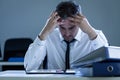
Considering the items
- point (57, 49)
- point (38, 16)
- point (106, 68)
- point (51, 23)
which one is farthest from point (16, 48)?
point (106, 68)

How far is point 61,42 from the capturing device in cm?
180

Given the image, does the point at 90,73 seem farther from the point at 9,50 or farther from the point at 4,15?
the point at 4,15

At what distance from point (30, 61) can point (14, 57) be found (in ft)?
7.53

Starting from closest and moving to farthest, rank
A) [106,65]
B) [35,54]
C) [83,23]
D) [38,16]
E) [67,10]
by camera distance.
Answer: [106,65]
[67,10]
[83,23]
[35,54]
[38,16]

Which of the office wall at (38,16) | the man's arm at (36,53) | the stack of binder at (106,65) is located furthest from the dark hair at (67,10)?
the office wall at (38,16)

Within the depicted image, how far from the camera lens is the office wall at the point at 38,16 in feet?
14.3

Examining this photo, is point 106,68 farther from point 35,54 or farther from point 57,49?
point 57,49

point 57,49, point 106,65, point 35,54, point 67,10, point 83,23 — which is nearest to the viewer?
point 106,65

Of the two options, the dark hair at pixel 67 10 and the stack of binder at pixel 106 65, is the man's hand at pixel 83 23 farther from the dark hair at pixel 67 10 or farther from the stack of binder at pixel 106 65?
the stack of binder at pixel 106 65

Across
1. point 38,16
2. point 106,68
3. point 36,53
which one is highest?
point 38,16

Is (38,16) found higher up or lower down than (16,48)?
higher up

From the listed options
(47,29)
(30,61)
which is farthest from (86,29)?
(30,61)

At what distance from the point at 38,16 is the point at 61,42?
8.86ft

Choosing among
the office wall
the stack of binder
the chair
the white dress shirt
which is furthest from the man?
the office wall
